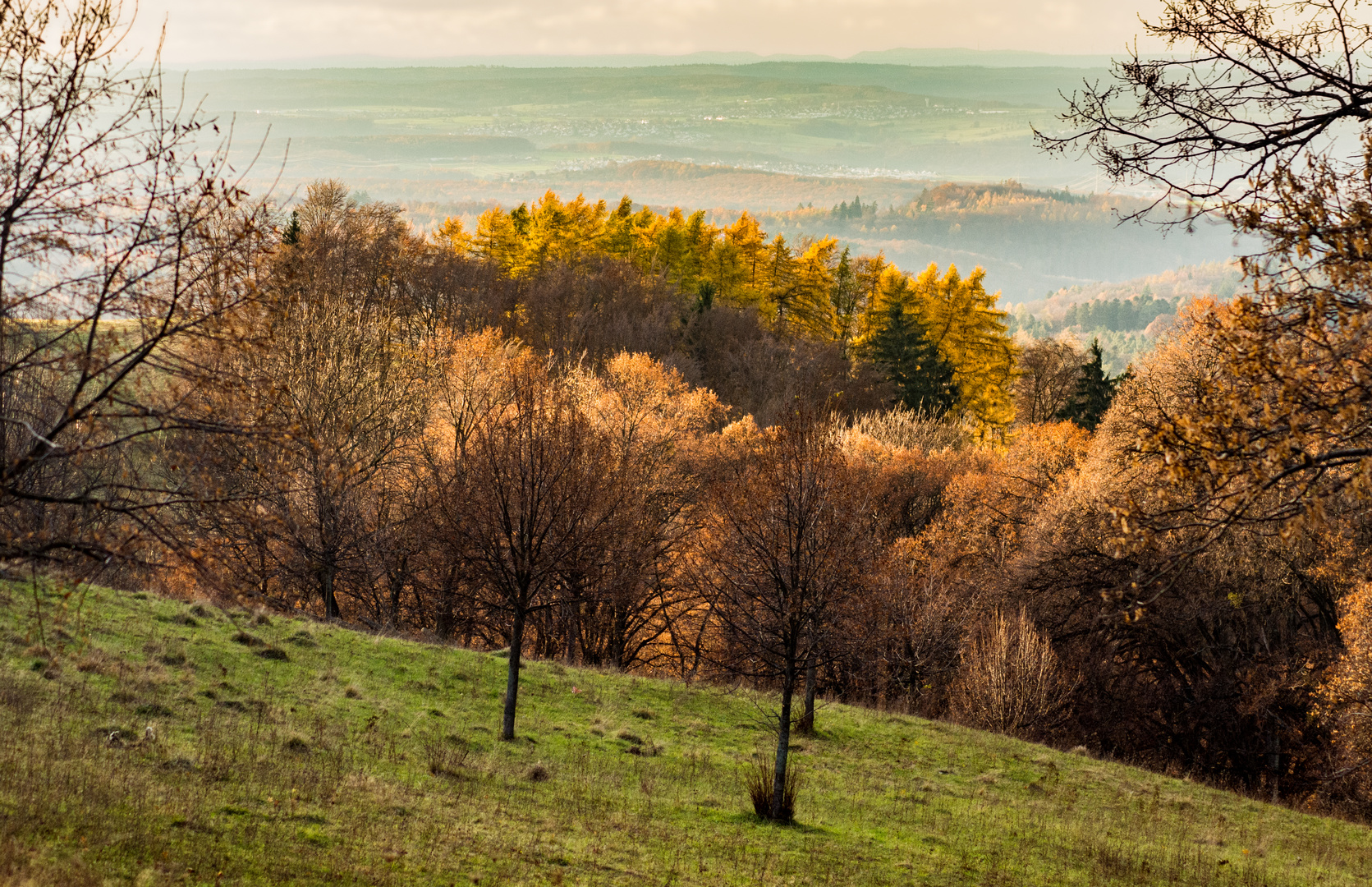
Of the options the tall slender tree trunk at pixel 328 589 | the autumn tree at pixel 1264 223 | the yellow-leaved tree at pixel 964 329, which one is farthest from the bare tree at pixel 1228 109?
the yellow-leaved tree at pixel 964 329

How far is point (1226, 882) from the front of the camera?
48.0 ft

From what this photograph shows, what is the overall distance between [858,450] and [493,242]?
4082cm

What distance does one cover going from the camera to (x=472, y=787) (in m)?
14.7

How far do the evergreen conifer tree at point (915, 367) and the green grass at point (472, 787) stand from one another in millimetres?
46240

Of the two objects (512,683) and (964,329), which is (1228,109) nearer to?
(512,683)

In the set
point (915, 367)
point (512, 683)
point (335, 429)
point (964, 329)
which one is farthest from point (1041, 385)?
point (512, 683)

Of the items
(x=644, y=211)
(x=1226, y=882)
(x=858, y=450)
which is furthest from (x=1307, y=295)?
(x=644, y=211)

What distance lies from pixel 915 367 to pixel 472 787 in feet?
195

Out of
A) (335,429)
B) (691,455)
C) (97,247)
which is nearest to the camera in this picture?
(97,247)

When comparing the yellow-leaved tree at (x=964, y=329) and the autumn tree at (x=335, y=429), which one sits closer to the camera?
the autumn tree at (x=335, y=429)

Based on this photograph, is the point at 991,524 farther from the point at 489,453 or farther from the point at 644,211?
the point at 644,211

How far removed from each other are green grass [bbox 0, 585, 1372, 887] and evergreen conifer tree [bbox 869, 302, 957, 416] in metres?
46.2

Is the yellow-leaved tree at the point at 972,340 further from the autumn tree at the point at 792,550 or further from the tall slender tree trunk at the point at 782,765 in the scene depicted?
the tall slender tree trunk at the point at 782,765

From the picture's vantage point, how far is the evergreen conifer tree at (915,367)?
69.4 metres
